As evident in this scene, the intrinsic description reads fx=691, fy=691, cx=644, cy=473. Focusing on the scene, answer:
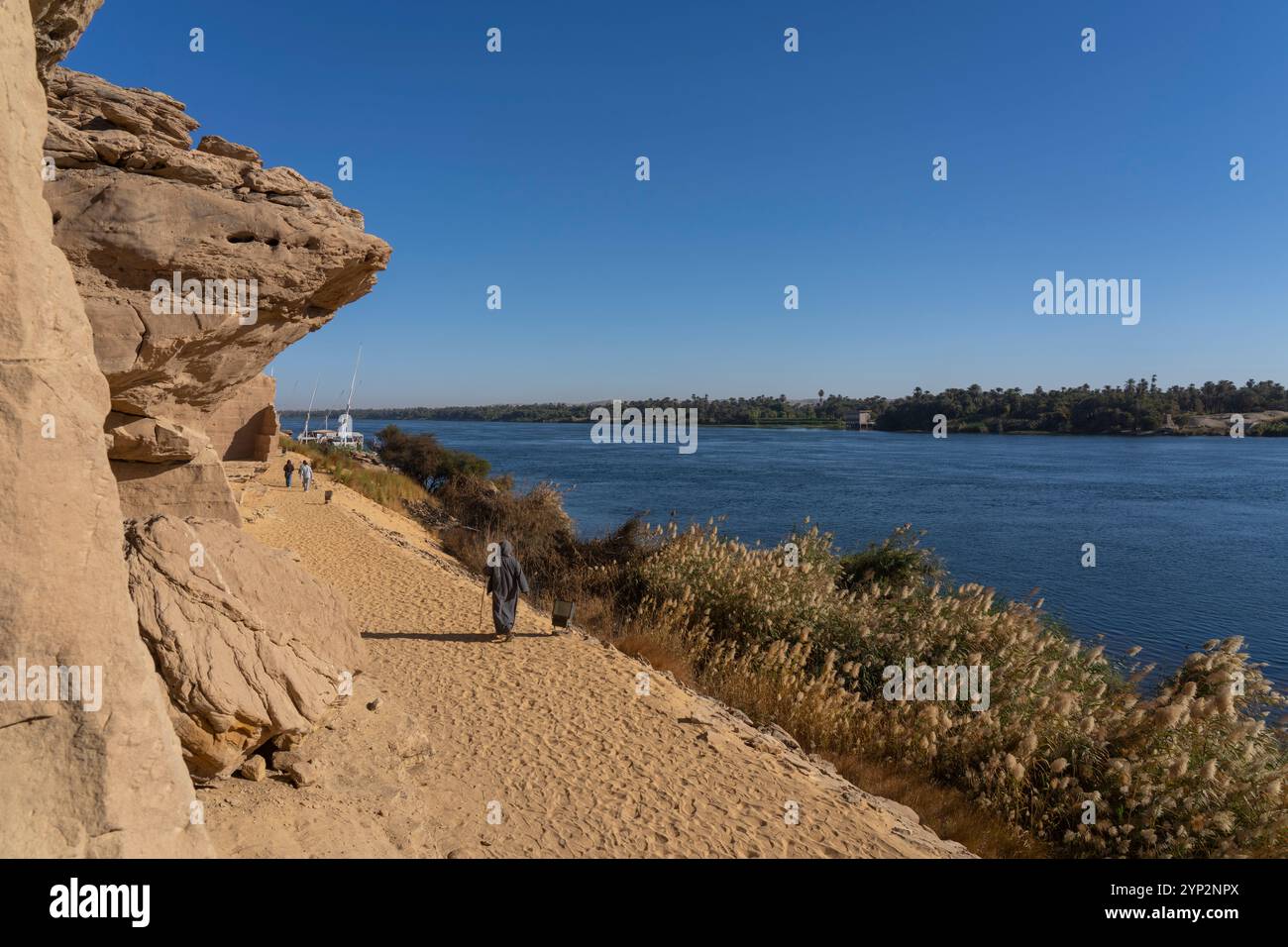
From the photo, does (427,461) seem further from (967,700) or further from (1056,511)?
(967,700)

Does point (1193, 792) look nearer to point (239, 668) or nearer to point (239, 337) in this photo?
point (239, 668)

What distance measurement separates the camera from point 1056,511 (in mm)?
29234

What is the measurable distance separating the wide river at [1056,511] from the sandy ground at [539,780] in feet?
31.8

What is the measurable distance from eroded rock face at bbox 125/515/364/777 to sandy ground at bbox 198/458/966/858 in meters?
0.44

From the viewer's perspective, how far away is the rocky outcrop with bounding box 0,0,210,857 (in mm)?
2832

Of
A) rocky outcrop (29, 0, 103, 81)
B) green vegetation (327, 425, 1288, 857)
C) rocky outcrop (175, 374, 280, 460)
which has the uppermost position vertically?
rocky outcrop (29, 0, 103, 81)

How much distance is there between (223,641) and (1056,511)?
105ft

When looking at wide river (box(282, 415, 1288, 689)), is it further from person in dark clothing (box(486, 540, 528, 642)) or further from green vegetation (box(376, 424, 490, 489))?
person in dark clothing (box(486, 540, 528, 642))

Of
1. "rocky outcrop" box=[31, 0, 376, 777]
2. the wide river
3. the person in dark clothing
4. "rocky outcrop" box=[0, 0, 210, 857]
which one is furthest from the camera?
the wide river

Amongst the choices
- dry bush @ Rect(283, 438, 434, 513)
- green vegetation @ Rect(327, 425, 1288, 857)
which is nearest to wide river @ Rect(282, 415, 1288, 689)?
green vegetation @ Rect(327, 425, 1288, 857)

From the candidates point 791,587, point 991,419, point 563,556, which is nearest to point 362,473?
point 563,556

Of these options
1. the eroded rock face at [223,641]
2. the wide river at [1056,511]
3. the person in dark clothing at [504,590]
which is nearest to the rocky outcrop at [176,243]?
the eroded rock face at [223,641]

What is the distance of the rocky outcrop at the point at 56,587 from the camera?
283 centimetres
